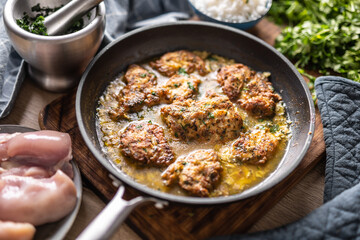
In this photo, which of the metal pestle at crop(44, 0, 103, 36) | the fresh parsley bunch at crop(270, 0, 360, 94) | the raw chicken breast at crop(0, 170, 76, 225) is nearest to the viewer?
the raw chicken breast at crop(0, 170, 76, 225)

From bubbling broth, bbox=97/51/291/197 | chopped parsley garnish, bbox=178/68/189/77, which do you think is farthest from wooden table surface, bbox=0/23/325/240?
chopped parsley garnish, bbox=178/68/189/77

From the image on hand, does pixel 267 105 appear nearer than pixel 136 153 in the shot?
No

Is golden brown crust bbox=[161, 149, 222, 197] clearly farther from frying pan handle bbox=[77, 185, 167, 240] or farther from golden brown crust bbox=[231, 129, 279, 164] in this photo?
frying pan handle bbox=[77, 185, 167, 240]

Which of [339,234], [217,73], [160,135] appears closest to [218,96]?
[217,73]

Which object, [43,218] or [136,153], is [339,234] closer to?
[136,153]

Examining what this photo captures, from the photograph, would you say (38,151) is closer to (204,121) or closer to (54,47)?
(54,47)

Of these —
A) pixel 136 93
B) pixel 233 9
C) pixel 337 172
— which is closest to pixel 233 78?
pixel 136 93

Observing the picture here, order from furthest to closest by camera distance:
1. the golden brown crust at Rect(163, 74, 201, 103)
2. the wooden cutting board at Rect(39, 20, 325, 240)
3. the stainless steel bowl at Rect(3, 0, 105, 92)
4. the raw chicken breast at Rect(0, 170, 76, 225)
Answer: the golden brown crust at Rect(163, 74, 201, 103) < the stainless steel bowl at Rect(3, 0, 105, 92) < the wooden cutting board at Rect(39, 20, 325, 240) < the raw chicken breast at Rect(0, 170, 76, 225)
